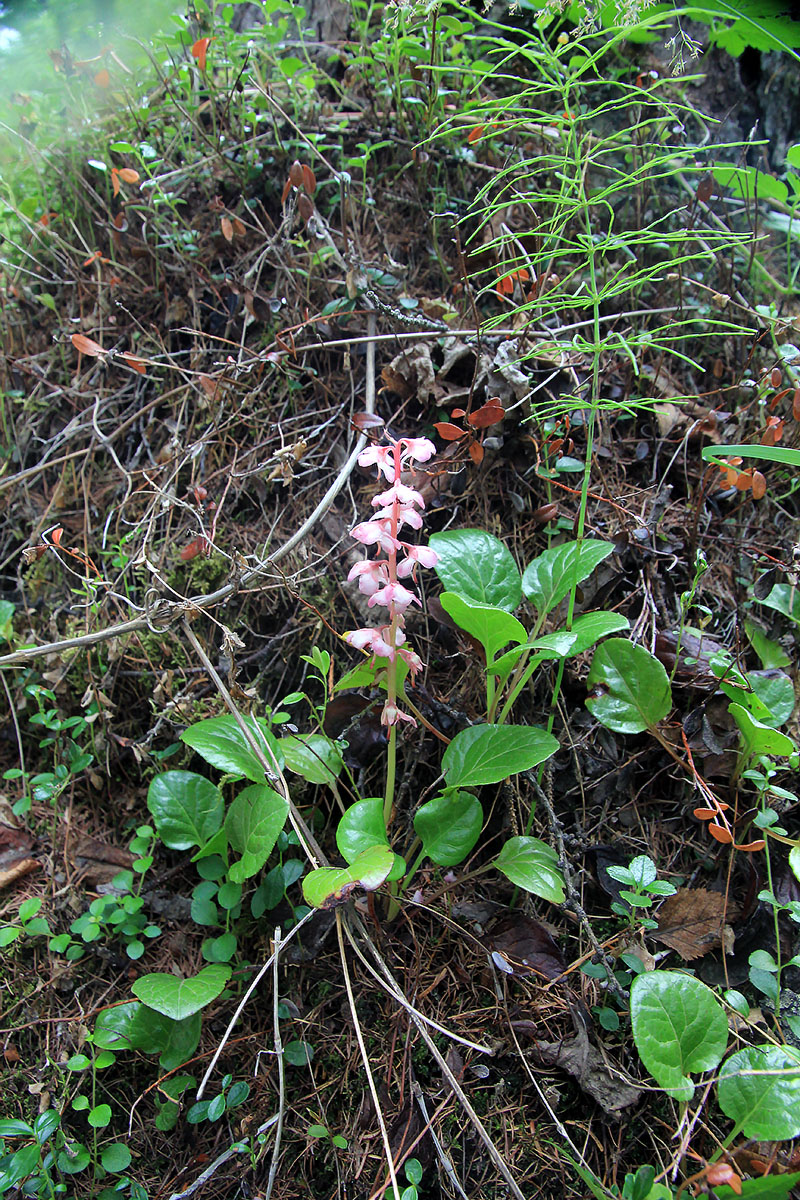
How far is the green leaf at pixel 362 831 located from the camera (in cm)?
138

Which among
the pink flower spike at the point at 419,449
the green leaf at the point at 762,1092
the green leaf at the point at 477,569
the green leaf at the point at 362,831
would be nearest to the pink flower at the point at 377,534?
the pink flower spike at the point at 419,449

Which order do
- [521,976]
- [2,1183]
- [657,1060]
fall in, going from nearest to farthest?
[657,1060], [2,1183], [521,976]

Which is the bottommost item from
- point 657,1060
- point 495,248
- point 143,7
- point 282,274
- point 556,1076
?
point 556,1076

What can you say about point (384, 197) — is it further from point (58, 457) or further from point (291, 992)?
point (291, 992)

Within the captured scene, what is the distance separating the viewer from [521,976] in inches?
57.2

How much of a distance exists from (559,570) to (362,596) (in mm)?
555

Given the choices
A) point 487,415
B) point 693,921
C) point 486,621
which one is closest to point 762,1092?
point 693,921

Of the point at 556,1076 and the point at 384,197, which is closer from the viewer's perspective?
the point at 556,1076

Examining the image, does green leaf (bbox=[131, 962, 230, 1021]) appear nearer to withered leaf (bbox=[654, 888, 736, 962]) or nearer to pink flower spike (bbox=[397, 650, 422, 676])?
pink flower spike (bbox=[397, 650, 422, 676])

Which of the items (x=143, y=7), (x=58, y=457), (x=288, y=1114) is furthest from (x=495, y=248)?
(x=288, y=1114)

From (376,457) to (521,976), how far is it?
3.81 ft

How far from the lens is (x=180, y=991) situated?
1.44 metres

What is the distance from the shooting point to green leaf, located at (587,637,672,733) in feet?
5.36

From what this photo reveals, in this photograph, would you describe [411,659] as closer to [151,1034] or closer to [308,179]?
[151,1034]
